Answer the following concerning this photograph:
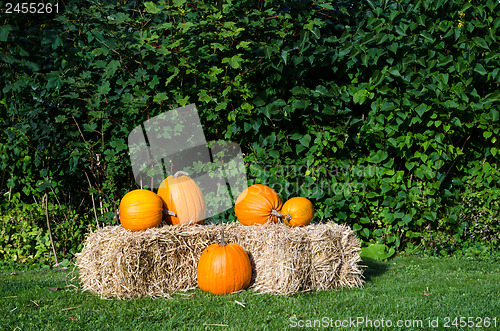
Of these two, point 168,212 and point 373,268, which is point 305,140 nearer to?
point 373,268

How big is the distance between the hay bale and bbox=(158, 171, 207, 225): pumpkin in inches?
4.9

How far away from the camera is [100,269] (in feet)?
9.73

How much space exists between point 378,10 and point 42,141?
3.28 m

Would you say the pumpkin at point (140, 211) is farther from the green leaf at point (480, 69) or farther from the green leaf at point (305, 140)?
the green leaf at point (480, 69)

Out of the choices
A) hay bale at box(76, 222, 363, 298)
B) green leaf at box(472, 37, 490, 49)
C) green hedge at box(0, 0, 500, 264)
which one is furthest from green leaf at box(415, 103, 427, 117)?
hay bale at box(76, 222, 363, 298)

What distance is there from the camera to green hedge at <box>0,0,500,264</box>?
3.67 metres

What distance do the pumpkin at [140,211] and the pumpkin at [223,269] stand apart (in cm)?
47

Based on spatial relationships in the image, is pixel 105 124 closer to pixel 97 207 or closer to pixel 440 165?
pixel 97 207

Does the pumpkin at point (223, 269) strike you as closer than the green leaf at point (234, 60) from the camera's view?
Yes

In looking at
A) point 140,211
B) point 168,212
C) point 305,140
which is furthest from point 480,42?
point 140,211

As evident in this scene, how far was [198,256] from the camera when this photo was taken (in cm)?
319

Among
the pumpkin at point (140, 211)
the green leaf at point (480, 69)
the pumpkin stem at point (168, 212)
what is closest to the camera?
the pumpkin at point (140, 211)

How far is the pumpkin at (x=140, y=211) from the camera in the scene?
307 centimetres

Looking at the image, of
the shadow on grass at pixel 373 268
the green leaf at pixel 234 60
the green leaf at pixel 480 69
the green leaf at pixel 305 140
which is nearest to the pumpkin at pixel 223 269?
the shadow on grass at pixel 373 268
